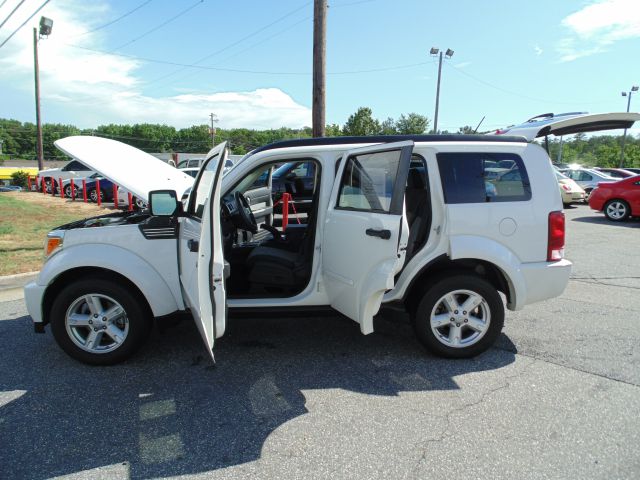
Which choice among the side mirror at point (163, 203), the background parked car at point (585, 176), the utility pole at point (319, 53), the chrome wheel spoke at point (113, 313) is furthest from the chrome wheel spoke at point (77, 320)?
the background parked car at point (585, 176)

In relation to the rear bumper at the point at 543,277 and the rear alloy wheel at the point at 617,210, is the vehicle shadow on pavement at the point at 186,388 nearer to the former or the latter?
the rear bumper at the point at 543,277

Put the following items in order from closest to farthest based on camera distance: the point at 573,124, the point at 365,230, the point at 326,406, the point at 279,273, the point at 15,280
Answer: the point at 326,406
the point at 365,230
the point at 279,273
the point at 573,124
the point at 15,280

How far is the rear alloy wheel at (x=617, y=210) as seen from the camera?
486 inches

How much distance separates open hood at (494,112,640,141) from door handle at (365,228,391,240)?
2553 mm

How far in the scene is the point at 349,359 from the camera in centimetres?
365

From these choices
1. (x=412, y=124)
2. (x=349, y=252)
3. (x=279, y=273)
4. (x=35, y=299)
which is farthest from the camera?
(x=412, y=124)

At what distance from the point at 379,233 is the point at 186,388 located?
6.11 ft

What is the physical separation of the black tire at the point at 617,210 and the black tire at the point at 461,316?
11.7 m

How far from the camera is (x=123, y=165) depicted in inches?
153

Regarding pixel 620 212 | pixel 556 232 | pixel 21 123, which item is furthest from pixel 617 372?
pixel 21 123

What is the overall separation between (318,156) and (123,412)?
7.97 ft

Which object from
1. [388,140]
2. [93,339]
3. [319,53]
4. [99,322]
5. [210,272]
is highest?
[319,53]

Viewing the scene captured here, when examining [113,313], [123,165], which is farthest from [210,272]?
[123,165]

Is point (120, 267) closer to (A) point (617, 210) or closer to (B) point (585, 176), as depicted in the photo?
(A) point (617, 210)
